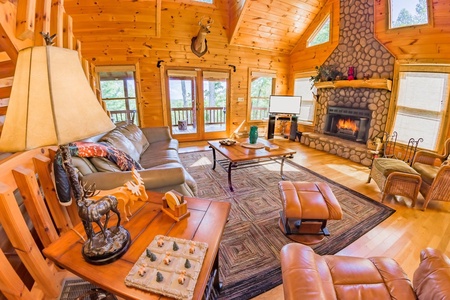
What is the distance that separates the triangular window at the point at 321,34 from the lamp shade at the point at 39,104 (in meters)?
5.96

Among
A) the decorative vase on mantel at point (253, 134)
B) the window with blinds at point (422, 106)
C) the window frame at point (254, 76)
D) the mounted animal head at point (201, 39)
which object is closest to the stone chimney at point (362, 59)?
the window with blinds at point (422, 106)

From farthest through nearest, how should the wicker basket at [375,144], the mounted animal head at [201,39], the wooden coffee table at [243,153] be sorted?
the mounted animal head at [201,39] → the wicker basket at [375,144] → the wooden coffee table at [243,153]

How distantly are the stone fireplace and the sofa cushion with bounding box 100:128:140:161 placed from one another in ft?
13.6

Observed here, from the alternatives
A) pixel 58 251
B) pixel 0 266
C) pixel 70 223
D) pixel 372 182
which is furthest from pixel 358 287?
pixel 372 182

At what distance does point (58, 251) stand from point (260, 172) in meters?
2.95

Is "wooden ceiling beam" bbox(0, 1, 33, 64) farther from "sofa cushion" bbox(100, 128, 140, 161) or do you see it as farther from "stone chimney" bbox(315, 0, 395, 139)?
"stone chimney" bbox(315, 0, 395, 139)

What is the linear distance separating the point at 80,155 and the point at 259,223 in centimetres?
186

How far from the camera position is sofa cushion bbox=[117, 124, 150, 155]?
2950mm

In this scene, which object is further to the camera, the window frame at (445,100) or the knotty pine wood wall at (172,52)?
the knotty pine wood wall at (172,52)

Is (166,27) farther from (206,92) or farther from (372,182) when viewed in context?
(372,182)

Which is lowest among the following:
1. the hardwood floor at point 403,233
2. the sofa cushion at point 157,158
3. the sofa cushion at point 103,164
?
the hardwood floor at point 403,233

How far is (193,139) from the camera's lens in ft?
18.5

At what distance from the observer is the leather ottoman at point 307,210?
182 centimetres

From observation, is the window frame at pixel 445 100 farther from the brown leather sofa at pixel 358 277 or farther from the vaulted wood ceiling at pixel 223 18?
the brown leather sofa at pixel 358 277
